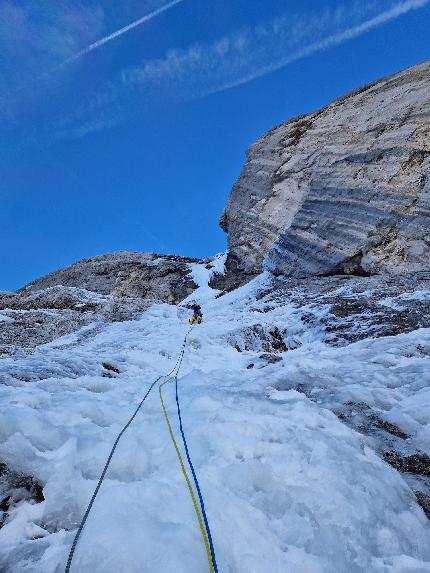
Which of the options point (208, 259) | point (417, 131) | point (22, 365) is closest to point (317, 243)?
point (417, 131)

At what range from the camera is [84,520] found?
3973mm

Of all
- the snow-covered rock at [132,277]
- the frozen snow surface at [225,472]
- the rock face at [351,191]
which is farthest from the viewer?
the snow-covered rock at [132,277]

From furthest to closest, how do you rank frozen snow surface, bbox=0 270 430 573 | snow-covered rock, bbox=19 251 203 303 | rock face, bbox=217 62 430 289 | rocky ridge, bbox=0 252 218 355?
snow-covered rock, bbox=19 251 203 303 < rock face, bbox=217 62 430 289 < rocky ridge, bbox=0 252 218 355 < frozen snow surface, bbox=0 270 430 573

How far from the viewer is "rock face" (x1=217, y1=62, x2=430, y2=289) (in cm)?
A: 2131

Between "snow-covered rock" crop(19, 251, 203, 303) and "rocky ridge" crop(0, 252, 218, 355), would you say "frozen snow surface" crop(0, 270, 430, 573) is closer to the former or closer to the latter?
"rocky ridge" crop(0, 252, 218, 355)

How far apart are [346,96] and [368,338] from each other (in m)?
29.0

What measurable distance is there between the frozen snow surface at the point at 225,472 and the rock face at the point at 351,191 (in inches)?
524

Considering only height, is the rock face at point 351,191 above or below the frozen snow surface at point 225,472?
above

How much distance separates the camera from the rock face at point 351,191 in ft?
69.9

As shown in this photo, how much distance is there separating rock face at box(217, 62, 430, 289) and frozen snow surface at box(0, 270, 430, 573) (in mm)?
13322

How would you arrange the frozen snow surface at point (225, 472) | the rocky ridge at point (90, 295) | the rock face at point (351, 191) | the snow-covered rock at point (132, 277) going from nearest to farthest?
the frozen snow surface at point (225, 472) → the rocky ridge at point (90, 295) → the rock face at point (351, 191) → the snow-covered rock at point (132, 277)

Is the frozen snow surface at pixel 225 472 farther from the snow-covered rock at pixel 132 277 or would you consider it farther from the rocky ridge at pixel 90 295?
the snow-covered rock at pixel 132 277

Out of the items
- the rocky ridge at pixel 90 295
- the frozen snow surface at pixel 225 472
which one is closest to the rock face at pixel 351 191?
the rocky ridge at pixel 90 295

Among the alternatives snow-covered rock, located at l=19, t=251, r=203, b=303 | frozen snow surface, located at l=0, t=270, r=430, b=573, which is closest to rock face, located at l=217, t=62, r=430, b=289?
snow-covered rock, located at l=19, t=251, r=203, b=303
